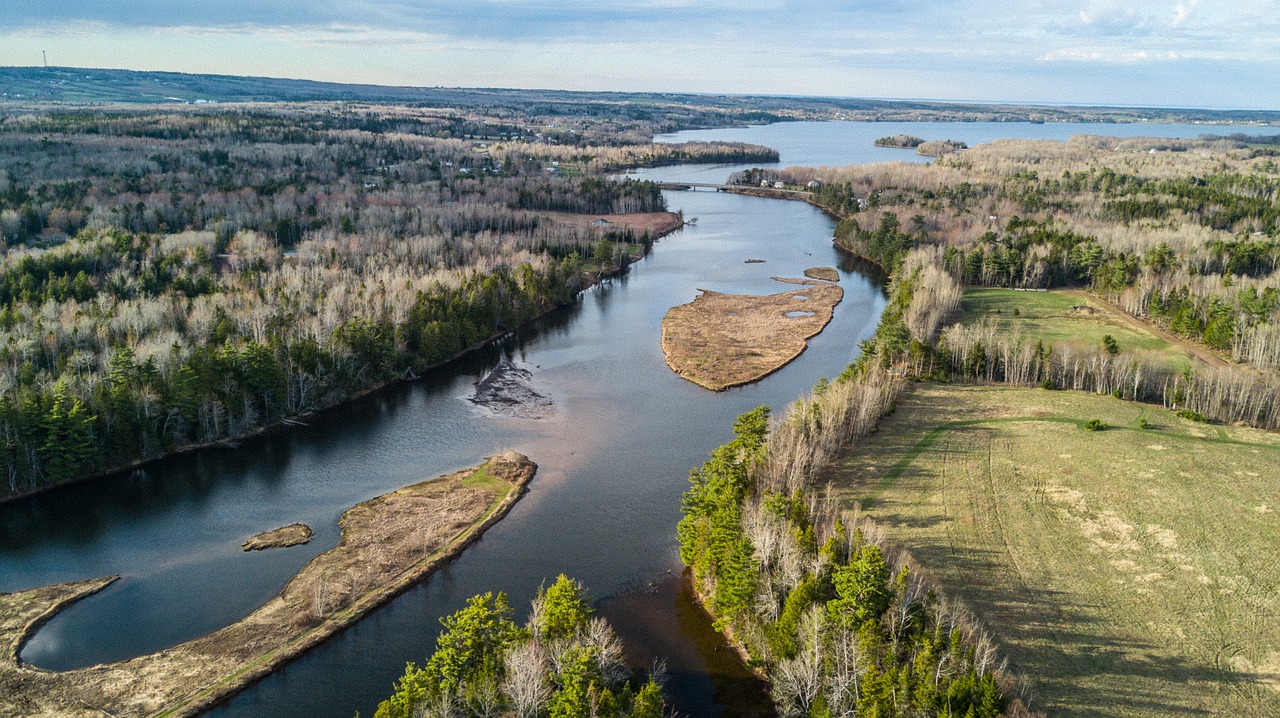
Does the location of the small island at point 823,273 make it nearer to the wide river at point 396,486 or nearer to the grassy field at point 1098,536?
the wide river at point 396,486

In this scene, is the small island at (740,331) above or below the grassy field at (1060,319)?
below

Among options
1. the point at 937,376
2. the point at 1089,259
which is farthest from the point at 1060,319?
the point at 937,376

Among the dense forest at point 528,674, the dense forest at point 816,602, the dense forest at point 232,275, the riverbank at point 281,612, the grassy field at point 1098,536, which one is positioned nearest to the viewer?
the dense forest at point 528,674

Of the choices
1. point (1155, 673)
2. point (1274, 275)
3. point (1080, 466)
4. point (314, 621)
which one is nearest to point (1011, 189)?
point (1274, 275)

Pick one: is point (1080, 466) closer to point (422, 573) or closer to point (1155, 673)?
point (1155, 673)

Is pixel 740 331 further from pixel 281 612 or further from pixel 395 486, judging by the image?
pixel 281 612

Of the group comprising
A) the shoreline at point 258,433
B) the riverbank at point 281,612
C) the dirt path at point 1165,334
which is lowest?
the riverbank at point 281,612

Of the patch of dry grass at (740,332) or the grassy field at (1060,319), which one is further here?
the grassy field at (1060,319)

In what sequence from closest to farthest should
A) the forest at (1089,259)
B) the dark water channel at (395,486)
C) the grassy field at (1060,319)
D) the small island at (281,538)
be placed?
the dark water channel at (395,486)
the small island at (281,538)
the forest at (1089,259)
the grassy field at (1060,319)

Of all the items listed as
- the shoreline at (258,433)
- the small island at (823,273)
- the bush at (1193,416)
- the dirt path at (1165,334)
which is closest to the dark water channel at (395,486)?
the shoreline at (258,433)
